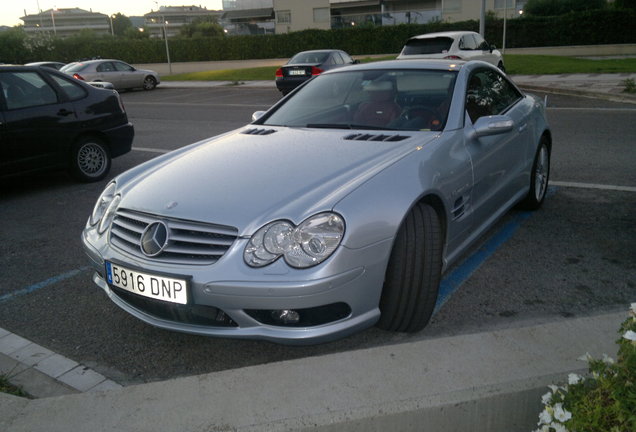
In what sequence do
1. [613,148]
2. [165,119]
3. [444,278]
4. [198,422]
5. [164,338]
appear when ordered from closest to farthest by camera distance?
[198,422]
[164,338]
[444,278]
[613,148]
[165,119]

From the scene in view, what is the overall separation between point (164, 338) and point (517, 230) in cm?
307

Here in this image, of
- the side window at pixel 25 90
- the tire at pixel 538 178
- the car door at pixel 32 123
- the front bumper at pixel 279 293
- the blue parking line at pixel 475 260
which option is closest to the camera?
the front bumper at pixel 279 293

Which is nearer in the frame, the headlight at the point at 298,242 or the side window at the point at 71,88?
the headlight at the point at 298,242

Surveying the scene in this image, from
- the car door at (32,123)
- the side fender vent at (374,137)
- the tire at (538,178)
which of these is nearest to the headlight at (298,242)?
the side fender vent at (374,137)

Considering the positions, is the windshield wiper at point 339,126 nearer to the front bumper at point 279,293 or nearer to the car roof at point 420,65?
the car roof at point 420,65

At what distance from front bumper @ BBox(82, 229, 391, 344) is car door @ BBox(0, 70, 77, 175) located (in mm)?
4496

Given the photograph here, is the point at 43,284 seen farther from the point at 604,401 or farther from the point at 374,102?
the point at 604,401

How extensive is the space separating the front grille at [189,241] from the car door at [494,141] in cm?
177

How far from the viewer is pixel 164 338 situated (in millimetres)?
3482

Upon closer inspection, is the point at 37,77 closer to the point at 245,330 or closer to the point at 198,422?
the point at 245,330

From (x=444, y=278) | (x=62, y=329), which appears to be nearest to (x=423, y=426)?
(x=444, y=278)

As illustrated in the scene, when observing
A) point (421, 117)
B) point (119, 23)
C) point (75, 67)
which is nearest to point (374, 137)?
point (421, 117)

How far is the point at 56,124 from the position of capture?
704 centimetres

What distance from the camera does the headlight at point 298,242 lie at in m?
2.79
